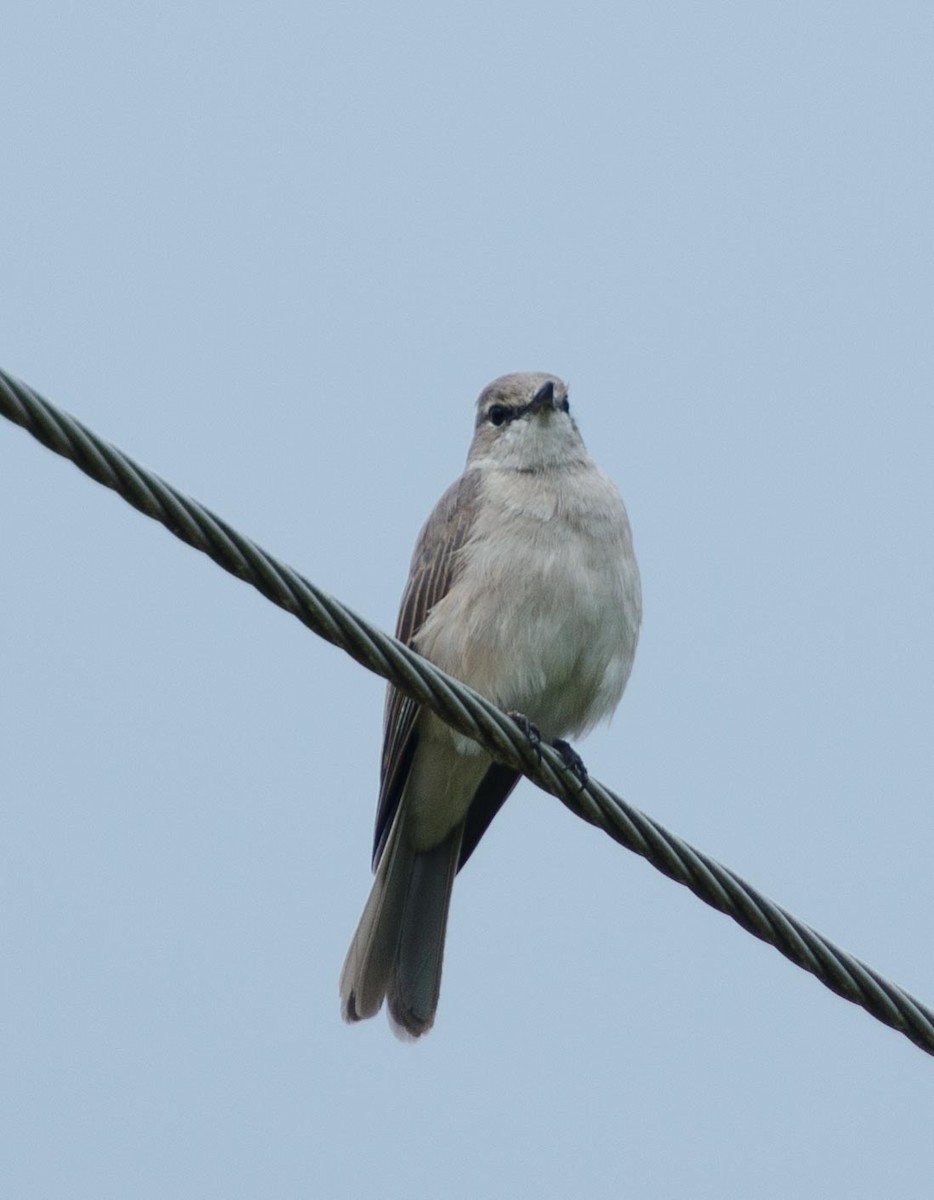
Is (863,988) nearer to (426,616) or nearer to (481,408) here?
(426,616)

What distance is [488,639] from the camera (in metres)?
6.83

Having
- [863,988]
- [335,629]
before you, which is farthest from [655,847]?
[335,629]

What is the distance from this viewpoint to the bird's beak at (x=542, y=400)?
7656 mm

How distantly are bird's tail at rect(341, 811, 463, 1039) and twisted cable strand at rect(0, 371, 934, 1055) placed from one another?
231 cm

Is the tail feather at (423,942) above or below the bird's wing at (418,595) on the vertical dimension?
below

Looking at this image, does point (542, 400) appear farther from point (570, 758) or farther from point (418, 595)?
point (570, 758)

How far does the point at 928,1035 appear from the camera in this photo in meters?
4.56

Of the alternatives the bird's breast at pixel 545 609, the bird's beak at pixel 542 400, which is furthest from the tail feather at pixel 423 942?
the bird's beak at pixel 542 400

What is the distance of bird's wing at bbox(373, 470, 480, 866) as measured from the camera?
23.5ft

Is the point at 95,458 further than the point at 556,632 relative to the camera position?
No

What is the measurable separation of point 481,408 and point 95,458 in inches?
178

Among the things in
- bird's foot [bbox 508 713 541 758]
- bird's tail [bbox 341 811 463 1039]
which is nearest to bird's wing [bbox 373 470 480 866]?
bird's tail [bbox 341 811 463 1039]

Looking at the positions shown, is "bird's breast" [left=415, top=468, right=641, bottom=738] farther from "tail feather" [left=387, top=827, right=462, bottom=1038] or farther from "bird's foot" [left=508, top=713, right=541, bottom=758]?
Result: "tail feather" [left=387, top=827, right=462, bottom=1038]

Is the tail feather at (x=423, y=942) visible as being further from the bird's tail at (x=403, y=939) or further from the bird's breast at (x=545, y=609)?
the bird's breast at (x=545, y=609)
